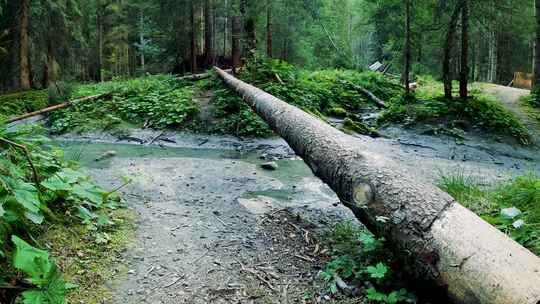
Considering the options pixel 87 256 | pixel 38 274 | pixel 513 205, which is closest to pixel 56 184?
pixel 87 256

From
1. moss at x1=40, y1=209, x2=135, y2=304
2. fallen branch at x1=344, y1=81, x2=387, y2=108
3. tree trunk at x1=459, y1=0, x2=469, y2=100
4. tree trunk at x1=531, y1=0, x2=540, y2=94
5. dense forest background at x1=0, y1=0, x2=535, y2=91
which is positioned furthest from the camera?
tree trunk at x1=531, y1=0, x2=540, y2=94

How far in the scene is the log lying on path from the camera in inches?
89.1

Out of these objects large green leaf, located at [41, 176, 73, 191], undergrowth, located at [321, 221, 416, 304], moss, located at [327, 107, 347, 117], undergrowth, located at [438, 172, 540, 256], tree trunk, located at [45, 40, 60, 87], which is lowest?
undergrowth, located at [321, 221, 416, 304]

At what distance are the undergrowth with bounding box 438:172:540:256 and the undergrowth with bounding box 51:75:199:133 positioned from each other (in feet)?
30.3

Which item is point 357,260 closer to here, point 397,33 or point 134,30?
point 397,33

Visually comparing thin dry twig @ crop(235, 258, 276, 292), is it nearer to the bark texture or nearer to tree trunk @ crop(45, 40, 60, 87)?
the bark texture

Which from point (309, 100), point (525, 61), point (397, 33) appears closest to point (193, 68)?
point (309, 100)

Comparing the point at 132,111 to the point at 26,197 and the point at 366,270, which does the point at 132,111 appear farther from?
the point at 366,270

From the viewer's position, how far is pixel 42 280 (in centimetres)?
242

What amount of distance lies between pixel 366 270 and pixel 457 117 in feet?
34.3

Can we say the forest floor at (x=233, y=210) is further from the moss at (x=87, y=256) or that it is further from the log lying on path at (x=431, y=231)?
the log lying on path at (x=431, y=231)

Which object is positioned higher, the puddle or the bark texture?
the bark texture

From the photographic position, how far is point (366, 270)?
3059 millimetres

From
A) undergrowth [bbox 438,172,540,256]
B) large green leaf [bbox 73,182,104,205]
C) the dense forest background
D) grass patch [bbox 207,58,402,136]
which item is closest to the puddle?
grass patch [bbox 207,58,402,136]
